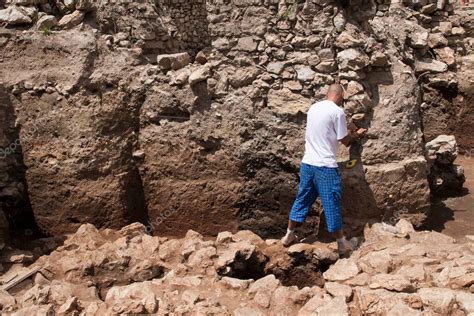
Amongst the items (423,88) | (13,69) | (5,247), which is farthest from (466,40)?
(5,247)

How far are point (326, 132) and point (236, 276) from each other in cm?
125

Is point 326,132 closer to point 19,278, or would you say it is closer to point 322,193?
point 322,193

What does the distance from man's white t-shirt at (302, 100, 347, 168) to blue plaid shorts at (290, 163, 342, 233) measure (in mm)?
66

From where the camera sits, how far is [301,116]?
4.26 metres

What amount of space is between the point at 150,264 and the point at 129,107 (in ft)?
4.97

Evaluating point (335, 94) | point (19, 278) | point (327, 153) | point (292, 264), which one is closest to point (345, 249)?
point (292, 264)

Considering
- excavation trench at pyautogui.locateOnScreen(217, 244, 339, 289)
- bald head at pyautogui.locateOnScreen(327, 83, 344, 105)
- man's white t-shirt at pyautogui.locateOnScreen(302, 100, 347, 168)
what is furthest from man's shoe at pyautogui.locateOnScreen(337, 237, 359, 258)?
bald head at pyautogui.locateOnScreen(327, 83, 344, 105)

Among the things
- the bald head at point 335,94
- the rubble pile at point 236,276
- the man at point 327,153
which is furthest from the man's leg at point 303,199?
the bald head at point 335,94

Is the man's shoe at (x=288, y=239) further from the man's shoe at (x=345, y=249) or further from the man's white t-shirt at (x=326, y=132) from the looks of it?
the man's white t-shirt at (x=326, y=132)

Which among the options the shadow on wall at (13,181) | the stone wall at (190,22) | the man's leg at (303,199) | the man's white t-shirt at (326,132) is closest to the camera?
the man's white t-shirt at (326,132)

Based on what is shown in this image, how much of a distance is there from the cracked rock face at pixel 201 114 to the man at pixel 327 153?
0.42 m

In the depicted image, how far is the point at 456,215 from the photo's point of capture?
4.96m

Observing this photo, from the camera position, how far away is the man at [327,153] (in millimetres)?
3732

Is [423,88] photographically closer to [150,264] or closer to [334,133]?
[334,133]
